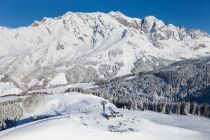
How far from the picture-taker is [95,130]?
5694 inches

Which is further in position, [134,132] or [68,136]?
[134,132]

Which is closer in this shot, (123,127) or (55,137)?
(55,137)

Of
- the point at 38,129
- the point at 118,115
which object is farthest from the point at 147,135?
the point at 38,129

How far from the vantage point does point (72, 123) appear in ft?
495

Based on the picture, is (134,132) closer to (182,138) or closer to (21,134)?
(182,138)

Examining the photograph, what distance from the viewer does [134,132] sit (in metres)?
147

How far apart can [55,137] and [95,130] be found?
16.1 m

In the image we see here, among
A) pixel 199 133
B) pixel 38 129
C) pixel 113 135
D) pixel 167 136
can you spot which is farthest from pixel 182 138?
pixel 38 129

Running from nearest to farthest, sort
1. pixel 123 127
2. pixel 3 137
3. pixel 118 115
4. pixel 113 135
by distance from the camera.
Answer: pixel 3 137 < pixel 113 135 < pixel 123 127 < pixel 118 115

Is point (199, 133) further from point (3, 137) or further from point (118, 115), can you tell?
point (3, 137)

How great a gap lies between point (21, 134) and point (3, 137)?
6178mm

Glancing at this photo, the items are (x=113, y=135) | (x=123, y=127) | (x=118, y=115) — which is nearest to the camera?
(x=113, y=135)

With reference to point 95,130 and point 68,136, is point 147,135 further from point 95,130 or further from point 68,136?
point 68,136

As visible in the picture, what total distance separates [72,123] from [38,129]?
1523 cm
